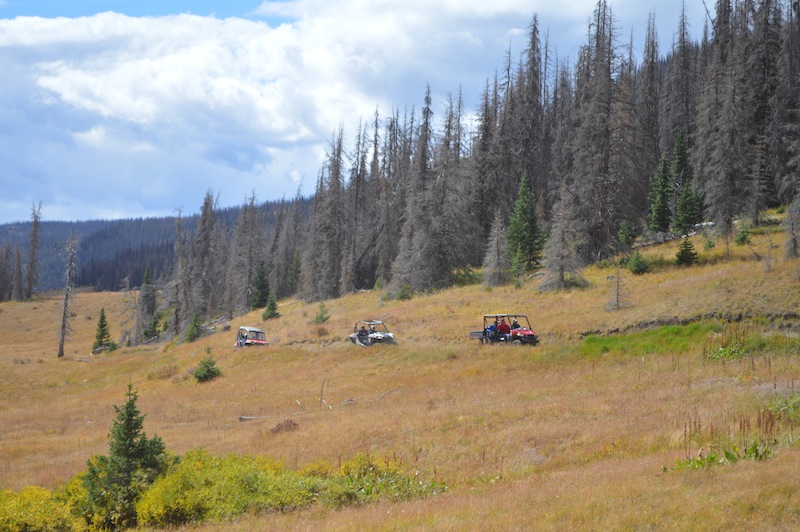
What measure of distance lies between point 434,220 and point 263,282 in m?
32.3

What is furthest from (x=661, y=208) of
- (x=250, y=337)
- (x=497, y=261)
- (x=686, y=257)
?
(x=250, y=337)

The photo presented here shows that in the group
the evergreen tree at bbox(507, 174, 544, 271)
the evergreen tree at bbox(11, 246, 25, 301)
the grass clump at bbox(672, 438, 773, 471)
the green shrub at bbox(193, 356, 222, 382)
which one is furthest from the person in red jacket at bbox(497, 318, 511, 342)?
the evergreen tree at bbox(11, 246, 25, 301)

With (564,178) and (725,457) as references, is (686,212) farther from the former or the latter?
(725,457)

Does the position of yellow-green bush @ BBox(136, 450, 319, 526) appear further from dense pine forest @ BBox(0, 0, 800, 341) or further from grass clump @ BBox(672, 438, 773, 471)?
dense pine forest @ BBox(0, 0, 800, 341)

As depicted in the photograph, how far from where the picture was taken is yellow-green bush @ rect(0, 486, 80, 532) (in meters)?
10.8

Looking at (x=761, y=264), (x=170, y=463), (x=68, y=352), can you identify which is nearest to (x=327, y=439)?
(x=170, y=463)

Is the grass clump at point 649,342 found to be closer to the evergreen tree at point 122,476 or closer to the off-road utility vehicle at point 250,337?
the evergreen tree at point 122,476

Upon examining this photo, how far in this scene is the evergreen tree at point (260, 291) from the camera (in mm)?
73312

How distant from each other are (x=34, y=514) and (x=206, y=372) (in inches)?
910

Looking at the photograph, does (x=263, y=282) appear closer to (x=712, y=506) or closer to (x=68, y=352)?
(x=68, y=352)

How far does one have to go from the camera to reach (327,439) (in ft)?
56.1

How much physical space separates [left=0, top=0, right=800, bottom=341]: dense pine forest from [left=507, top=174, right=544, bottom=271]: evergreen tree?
0.42 ft

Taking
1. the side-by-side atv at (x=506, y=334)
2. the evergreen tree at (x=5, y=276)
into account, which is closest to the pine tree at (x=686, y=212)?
the side-by-side atv at (x=506, y=334)

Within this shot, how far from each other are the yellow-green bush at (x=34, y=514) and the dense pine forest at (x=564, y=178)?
31.8 m
